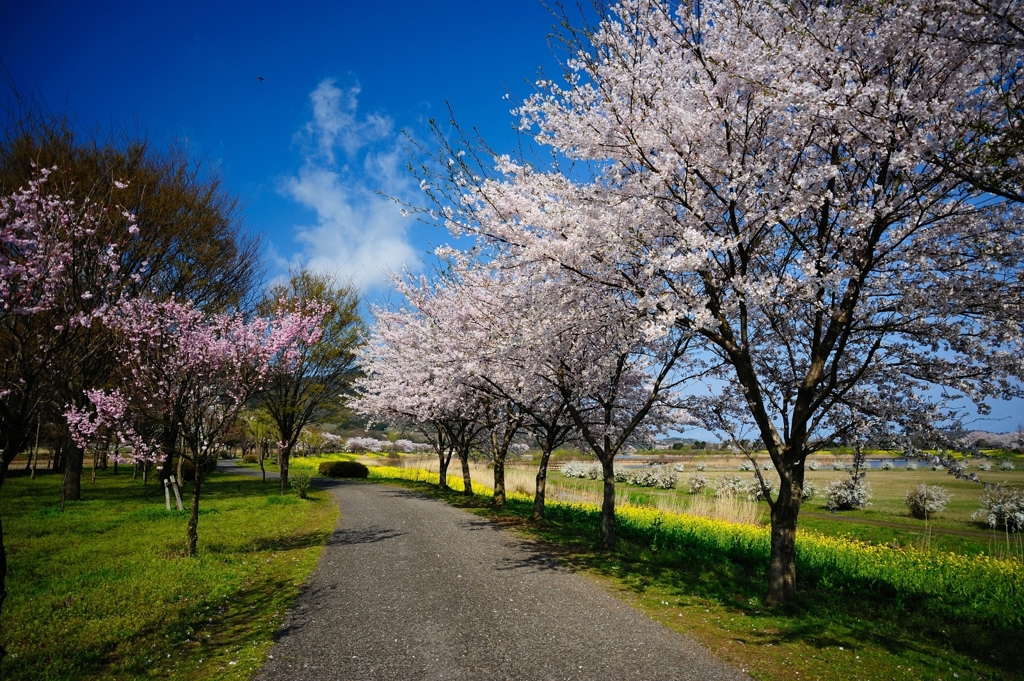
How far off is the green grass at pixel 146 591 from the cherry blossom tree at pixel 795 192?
273 inches

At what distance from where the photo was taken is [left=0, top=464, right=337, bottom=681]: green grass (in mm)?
5680

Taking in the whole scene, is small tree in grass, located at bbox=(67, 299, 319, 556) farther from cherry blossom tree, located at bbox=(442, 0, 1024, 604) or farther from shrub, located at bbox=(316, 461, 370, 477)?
shrub, located at bbox=(316, 461, 370, 477)

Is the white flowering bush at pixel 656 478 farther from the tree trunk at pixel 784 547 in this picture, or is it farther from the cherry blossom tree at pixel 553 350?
the tree trunk at pixel 784 547

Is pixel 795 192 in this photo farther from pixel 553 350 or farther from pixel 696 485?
pixel 696 485

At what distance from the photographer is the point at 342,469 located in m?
40.0

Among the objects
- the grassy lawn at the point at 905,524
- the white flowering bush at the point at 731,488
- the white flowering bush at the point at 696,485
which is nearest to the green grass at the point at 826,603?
the grassy lawn at the point at 905,524

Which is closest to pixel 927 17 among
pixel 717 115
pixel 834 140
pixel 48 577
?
pixel 834 140

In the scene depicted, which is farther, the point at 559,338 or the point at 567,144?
the point at 559,338

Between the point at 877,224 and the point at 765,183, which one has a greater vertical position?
the point at 765,183

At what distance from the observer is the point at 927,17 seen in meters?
5.97

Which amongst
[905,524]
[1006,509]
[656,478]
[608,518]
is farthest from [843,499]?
[608,518]

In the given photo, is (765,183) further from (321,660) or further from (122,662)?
(122,662)

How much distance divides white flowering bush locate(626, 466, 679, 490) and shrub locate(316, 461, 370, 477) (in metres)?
22.2

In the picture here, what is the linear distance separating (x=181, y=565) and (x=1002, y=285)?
14.6 m
